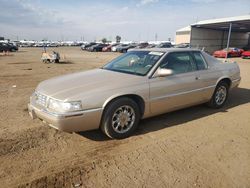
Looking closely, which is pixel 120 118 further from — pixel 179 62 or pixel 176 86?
pixel 179 62

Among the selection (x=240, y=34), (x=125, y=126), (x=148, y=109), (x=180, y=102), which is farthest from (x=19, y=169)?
(x=240, y=34)

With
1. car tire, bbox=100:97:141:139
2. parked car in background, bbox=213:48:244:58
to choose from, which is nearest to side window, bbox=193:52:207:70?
car tire, bbox=100:97:141:139

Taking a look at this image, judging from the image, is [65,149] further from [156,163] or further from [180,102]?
[180,102]

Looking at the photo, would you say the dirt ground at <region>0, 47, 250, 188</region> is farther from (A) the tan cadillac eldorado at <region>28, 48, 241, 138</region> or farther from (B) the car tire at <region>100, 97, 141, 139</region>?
(A) the tan cadillac eldorado at <region>28, 48, 241, 138</region>

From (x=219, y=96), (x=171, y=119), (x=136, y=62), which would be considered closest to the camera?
(x=136, y=62)

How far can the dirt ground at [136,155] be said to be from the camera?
2748 mm

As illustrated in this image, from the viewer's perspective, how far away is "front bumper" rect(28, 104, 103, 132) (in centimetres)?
329

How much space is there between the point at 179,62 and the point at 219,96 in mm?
1652

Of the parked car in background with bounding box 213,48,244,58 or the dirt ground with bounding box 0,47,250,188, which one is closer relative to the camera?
the dirt ground with bounding box 0,47,250,188

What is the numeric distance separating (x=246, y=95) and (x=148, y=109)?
4410mm

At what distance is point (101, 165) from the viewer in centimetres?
306

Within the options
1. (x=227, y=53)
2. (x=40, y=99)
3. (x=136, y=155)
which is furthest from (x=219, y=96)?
(x=227, y=53)

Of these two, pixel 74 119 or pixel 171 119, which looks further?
pixel 171 119

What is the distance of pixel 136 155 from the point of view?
3.30m
